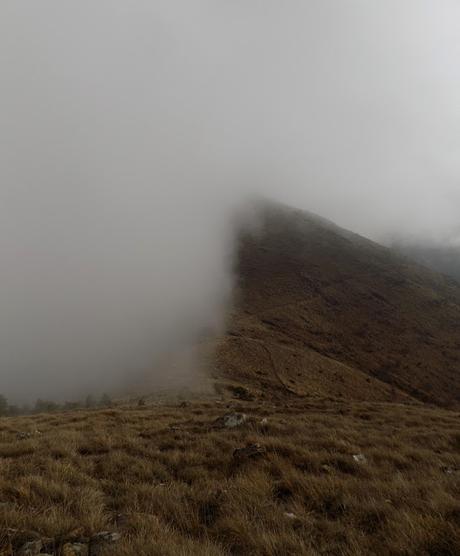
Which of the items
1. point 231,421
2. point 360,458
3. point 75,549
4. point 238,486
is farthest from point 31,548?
point 231,421

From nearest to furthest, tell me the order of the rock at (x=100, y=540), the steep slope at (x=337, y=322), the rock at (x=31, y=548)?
the rock at (x=31, y=548) → the rock at (x=100, y=540) → the steep slope at (x=337, y=322)

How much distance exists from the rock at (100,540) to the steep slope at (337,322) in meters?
33.6

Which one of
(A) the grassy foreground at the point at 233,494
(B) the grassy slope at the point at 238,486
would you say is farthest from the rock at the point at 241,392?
(A) the grassy foreground at the point at 233,494

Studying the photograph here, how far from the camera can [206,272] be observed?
89125mm

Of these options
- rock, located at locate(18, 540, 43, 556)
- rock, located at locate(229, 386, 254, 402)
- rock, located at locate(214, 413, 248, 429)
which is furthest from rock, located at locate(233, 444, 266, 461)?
rock, located at locate(229, 386, 254, 402)

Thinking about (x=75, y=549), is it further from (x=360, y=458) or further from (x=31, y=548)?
(x=360, y=458)

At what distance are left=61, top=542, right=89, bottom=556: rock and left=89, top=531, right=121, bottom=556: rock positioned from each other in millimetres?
56

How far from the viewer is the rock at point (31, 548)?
3.58m

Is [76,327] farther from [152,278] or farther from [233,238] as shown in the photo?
[233,238]

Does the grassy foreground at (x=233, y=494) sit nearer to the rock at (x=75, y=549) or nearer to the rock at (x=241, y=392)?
the rock at (x=75, y=549)

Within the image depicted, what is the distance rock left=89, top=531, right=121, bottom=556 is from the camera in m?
3.78

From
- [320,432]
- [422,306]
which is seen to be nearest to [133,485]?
[320,432]

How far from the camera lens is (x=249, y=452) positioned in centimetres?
783

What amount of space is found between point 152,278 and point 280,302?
1169 inches
